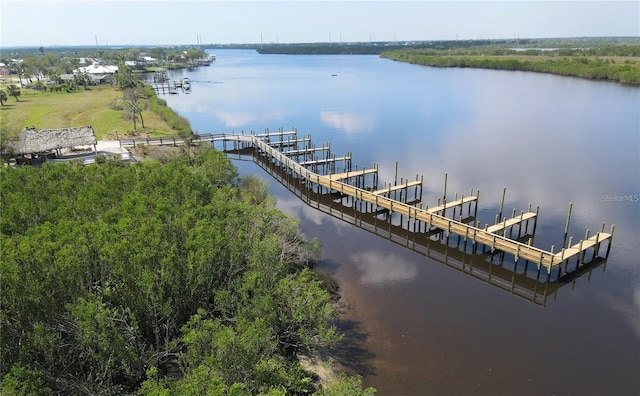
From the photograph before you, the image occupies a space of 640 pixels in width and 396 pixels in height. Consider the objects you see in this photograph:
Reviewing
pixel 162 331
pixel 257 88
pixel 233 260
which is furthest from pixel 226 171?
pixel 257 88

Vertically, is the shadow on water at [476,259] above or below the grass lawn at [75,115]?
below

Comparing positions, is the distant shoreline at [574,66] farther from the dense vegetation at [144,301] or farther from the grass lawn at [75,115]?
the dense vegetation at [144,301]

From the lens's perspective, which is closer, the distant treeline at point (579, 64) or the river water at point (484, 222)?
the river water at point (484, 222)

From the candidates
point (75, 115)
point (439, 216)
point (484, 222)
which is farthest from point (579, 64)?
point (75, 115)

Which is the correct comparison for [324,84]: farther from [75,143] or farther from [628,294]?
[628,294]

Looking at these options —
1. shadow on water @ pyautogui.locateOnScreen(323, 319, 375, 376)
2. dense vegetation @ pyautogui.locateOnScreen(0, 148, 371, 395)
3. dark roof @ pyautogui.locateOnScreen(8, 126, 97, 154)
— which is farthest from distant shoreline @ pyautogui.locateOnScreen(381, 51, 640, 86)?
dense vegetation @ pyautogui.locateOnScreen(0, 148, 371, 395)

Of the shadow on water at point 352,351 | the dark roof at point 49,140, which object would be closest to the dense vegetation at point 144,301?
the shadow on water at point 352,351
